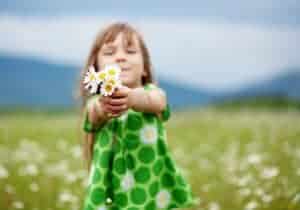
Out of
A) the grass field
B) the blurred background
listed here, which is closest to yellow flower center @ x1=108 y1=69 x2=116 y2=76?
the grass field

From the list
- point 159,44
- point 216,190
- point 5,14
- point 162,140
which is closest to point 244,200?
point 216,190

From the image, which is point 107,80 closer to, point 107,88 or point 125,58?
point 107,88

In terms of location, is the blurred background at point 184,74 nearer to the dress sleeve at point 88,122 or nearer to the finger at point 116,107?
the dress sleeve at point 88,122

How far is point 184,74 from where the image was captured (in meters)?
3.46

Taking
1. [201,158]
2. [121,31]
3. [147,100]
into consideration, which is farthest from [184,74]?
[147,100]

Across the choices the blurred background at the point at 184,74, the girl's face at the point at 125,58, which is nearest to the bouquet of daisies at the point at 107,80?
the girl's face at the point at 125,58

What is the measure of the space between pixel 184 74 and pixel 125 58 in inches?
59.6

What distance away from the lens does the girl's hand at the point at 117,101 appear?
6.01 feet

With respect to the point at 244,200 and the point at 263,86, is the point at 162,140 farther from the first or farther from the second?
the point at 263,86

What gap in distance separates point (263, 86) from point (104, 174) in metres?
1.80

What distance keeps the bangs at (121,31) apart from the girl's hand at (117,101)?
191 mm

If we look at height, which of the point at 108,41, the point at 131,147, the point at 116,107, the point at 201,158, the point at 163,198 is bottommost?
the point at 201,158

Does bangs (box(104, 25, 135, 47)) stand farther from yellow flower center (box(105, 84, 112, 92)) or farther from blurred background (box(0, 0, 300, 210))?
blurred background (box(0, 0, 300, 210))

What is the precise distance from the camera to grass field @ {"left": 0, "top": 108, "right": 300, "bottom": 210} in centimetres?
265
